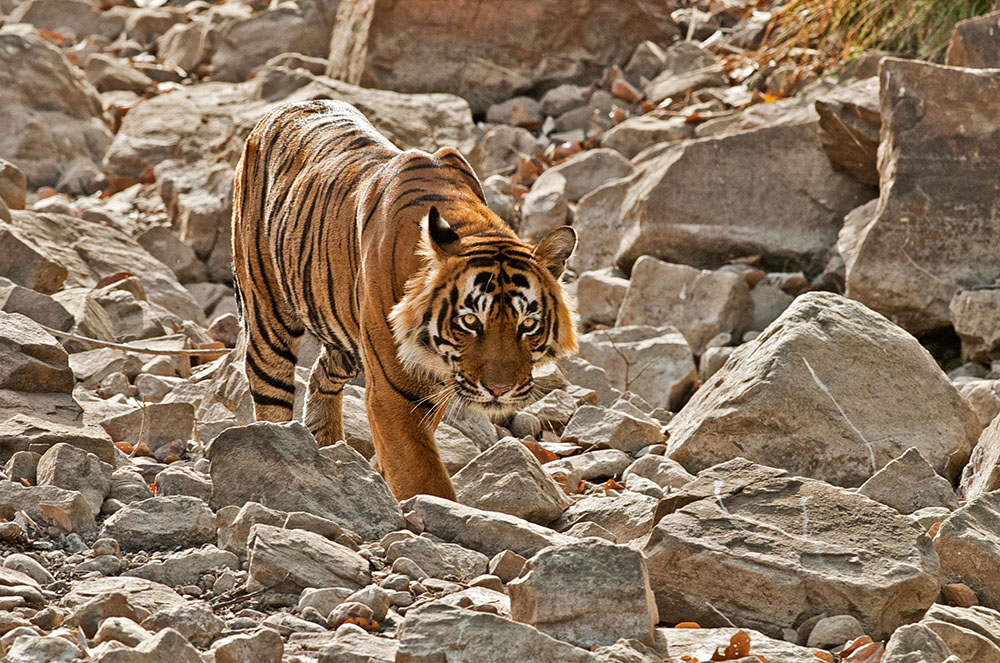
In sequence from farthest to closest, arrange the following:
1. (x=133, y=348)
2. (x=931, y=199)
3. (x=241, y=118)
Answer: (x=241, y=118) → (x=931, y=199) → (x=133, y=348)

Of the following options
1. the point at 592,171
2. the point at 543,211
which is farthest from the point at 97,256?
the point at 592,171

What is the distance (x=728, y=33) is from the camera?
1169cm

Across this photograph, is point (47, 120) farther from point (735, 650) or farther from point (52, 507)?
point (735, 650)

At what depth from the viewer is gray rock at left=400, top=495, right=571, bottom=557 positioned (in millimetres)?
3555

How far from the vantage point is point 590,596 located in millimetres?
2781

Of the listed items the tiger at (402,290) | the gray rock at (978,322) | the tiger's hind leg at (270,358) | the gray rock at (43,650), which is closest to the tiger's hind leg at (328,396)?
the tiger at (402,290)

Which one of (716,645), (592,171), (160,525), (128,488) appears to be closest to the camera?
(716,645)

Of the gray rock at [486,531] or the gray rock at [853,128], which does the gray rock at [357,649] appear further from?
the gray rock at [853,128]

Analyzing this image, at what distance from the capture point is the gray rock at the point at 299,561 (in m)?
3.06

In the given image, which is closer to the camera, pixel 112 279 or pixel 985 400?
pixel 985 400

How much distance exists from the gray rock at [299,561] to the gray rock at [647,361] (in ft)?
11.6

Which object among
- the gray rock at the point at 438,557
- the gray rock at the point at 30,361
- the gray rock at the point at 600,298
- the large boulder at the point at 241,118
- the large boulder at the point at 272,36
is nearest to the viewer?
the gray rock at the point at 438,557

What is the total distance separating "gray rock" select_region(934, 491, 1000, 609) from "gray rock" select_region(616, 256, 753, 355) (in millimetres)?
3914

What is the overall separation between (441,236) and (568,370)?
240 cm
